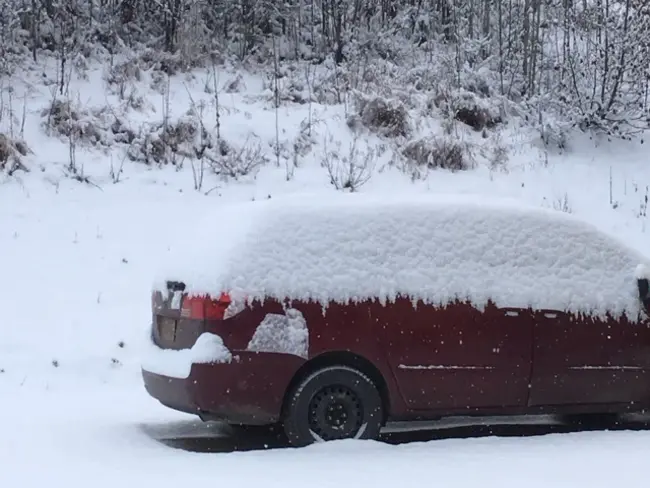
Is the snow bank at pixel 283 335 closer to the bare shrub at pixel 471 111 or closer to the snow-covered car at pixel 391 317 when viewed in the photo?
the snow-covered car at pixel 391 317

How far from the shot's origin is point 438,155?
1447cm

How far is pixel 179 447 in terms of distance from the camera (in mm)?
6957

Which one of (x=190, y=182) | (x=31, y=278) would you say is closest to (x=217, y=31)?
(x=190, y=182)

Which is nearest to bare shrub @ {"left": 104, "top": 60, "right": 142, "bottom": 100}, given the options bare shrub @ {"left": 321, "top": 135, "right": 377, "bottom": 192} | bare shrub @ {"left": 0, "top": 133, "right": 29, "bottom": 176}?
bare shrub @ {"left": 0, "top": 133, "right": 29, "bottom": 176}

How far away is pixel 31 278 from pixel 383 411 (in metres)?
5.76

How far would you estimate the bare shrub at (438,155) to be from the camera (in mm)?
14414

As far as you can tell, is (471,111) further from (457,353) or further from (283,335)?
(283,335)

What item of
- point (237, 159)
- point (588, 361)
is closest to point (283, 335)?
point (588, 361)

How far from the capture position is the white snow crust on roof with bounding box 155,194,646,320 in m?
6.45

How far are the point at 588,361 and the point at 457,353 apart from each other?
1156 mm

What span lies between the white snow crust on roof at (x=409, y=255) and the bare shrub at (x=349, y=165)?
6.11 m

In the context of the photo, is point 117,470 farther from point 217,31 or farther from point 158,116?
point 217,31

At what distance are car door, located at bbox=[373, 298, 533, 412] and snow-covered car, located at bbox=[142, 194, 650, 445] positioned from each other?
10 millimetres

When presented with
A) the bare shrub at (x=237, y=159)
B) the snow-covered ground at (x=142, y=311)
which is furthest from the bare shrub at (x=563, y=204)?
the bare shrub at (x=237, y=159)
